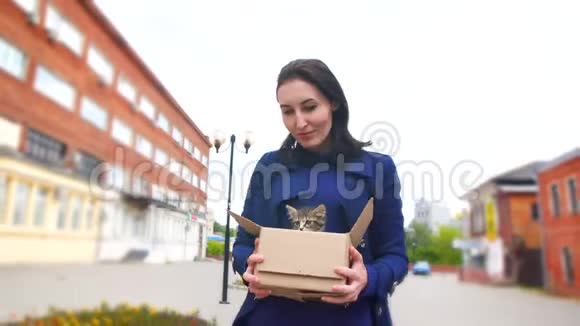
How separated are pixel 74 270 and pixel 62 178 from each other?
0.90ft

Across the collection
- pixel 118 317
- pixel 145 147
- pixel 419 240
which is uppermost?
pixel 145 147

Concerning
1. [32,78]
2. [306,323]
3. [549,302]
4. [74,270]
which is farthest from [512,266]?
[32,78]

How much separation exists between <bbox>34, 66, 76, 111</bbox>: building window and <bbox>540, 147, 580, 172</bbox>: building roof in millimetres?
1494

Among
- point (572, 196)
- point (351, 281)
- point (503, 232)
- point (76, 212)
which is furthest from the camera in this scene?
point (572, 196)

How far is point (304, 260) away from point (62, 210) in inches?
25.9

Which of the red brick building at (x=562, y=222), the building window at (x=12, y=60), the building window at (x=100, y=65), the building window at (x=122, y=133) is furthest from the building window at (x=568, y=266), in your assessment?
the building window at (x=12, y=60)

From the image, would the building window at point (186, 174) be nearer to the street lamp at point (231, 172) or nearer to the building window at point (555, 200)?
the street lamp at point (231, 172)

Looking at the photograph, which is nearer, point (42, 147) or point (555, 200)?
point (42, 147)

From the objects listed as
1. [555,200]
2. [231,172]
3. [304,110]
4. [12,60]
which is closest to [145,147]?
[231,172]

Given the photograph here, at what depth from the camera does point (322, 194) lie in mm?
680

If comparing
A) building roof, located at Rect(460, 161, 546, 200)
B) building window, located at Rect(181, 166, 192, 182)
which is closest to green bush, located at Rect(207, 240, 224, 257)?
building window, located at Rect(181, 166, 192, 182)

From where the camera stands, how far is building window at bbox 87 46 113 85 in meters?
1.01

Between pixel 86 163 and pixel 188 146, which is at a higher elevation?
pixel 188 146

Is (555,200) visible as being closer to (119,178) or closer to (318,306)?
(318,306)
